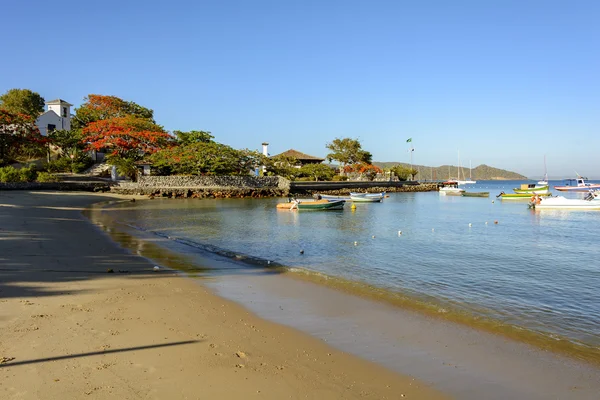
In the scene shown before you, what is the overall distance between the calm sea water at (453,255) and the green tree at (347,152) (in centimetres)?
6527

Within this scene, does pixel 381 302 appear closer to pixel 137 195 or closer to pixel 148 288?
pixel 148 288

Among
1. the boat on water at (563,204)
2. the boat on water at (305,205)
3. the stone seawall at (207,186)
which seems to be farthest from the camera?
the stone seawall at (207,186)

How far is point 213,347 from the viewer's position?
21.6 feet

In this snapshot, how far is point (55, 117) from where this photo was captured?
202 ft

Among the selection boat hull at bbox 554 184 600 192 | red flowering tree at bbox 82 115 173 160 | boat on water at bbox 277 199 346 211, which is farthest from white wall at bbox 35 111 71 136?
boat hull at bbox 554 184 600 192

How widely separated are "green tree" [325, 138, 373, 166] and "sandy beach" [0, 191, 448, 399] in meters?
87.6

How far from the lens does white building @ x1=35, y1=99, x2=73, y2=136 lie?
59713 millimetres

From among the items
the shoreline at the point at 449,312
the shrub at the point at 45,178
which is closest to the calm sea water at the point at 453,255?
the shoreline at the point at 449,312

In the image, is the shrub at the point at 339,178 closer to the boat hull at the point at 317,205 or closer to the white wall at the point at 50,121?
the boat hull at the point at 317,205

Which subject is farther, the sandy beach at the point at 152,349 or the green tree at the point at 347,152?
the green tree at the point at 347,152

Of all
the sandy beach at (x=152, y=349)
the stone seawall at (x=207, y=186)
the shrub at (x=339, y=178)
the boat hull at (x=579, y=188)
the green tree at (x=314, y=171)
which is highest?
the green tree at (x=314, y=171)

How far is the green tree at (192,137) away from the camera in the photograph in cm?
6322

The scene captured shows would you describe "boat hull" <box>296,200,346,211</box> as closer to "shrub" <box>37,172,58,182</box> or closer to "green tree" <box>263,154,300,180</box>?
"shrub" <box>37,172,58,182</box>

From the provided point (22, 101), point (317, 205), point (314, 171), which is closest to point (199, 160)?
point (317, 205)
